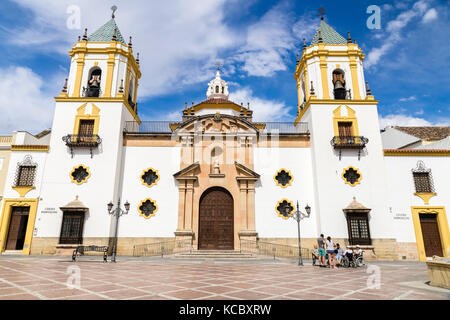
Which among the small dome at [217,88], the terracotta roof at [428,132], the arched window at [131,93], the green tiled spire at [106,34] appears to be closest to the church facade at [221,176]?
the green tiled spire at [106,34]

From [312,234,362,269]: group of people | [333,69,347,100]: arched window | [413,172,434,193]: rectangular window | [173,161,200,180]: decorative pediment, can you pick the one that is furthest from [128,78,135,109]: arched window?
[413,172,434,193]: rectangular window

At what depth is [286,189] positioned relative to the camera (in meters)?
19.9

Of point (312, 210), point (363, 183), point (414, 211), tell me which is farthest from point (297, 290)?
point (414, 211)

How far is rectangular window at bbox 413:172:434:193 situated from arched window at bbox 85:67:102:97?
2333cm

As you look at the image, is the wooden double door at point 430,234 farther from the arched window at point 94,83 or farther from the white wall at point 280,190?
the arched window at point 94,83

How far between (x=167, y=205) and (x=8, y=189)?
10.6 m

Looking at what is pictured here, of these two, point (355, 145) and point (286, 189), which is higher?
point (355, 145)

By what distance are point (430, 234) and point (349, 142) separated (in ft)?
25.5

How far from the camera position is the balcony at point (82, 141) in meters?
19.5

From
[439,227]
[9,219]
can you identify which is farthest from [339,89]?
[9,219]

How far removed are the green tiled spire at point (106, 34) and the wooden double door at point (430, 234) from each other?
84.7ft

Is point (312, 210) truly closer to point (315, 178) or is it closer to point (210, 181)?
point (315, 178)

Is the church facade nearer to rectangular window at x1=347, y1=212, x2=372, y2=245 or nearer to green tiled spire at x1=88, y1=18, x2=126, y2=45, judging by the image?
rectangular window at x1=347, y1=212, x2=372, y2=245

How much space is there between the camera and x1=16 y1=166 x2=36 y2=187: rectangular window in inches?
754
